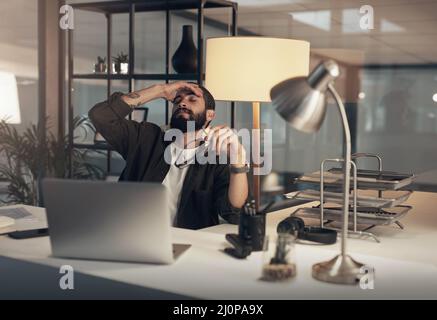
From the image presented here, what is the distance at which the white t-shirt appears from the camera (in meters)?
2.67

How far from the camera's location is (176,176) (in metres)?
2.71

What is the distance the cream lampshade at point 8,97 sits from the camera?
13.0ft

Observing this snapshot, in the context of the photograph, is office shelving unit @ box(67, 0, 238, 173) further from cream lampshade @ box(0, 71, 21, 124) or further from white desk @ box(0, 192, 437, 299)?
white desk @ box(0, 192, 437, 299)

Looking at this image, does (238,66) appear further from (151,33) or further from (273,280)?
(151,33)

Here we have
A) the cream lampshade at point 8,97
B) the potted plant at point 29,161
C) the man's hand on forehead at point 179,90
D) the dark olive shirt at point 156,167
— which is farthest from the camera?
the potted plant at point 29,161

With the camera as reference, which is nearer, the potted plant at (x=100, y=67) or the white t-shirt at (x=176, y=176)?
the white t-shirt at (x=176, y=176)

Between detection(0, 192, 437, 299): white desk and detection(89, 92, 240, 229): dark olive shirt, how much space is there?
0.63 m

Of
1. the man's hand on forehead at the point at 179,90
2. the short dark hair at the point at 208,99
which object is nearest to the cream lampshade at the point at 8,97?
the man's hand on forehead at the point at 179,90

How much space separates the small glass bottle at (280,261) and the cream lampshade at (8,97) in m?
2.99

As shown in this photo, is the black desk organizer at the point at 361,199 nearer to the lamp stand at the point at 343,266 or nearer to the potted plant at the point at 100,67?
the lamp stand at the point at 343,266

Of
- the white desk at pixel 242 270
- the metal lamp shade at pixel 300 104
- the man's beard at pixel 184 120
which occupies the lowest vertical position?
the white desk at pixel 242 270

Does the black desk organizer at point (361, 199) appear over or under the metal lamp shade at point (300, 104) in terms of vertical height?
under

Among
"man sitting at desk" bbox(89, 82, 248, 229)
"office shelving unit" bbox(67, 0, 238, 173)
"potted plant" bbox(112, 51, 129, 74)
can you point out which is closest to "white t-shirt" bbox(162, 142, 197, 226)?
"man sitting at desk" bbox(89, 82, 248, 229)

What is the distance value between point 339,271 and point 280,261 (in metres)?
0.15
